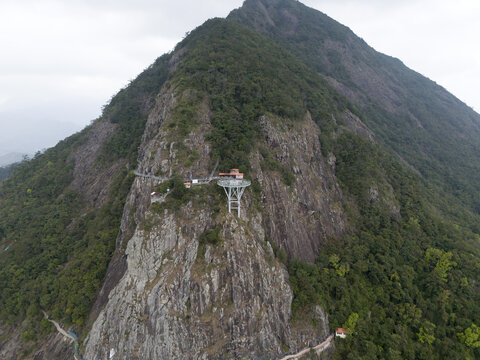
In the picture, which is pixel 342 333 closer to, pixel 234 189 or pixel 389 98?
pixel 234 189

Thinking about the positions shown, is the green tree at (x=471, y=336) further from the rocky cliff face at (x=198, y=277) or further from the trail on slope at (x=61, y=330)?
the trail on slope at (x=61, y=330)

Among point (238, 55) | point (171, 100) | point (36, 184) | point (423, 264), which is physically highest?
point (238, 55)

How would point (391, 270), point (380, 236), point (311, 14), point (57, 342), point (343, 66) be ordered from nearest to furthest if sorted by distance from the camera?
point (57, 342)
point (391, 270)
point (380, 236)
point (343, 66)
point (311, 14)

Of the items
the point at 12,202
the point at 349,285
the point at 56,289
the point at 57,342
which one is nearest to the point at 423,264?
the point at 349,285

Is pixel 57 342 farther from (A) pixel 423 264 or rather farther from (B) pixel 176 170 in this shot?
(A) pixel 423 264

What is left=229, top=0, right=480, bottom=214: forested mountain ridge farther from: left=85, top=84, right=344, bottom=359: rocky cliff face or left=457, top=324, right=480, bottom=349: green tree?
left=85, top=84, right=344, bottom=359: rocky cliff face

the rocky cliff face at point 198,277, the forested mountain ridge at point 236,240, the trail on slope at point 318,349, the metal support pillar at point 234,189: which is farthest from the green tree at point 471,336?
the metal support pillar at point 234,189
